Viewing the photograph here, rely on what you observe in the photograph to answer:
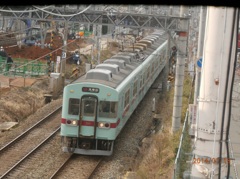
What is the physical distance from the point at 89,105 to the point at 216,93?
224 inches

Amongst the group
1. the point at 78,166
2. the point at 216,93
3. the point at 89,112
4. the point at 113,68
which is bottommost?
the point at 78,166

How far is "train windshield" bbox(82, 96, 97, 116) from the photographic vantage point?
12852 mm

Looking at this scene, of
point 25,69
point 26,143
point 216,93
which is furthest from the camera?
point 25,69

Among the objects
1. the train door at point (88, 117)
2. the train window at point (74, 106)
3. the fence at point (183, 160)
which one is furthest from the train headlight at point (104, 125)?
Result: the fence at point (183, 160)

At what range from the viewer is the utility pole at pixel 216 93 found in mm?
7434

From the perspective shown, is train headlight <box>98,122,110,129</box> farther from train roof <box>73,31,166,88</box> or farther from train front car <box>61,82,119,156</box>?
train roof <box>73,31,166,88</box>

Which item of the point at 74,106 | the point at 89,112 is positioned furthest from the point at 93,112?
the point at 74,106

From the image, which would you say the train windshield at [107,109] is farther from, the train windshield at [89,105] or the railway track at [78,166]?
the railway track at [78,166]

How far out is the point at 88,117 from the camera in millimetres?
12938

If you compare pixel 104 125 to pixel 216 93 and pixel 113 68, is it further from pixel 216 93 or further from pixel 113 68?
pixel 216 93

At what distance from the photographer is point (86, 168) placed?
40.7 ft
